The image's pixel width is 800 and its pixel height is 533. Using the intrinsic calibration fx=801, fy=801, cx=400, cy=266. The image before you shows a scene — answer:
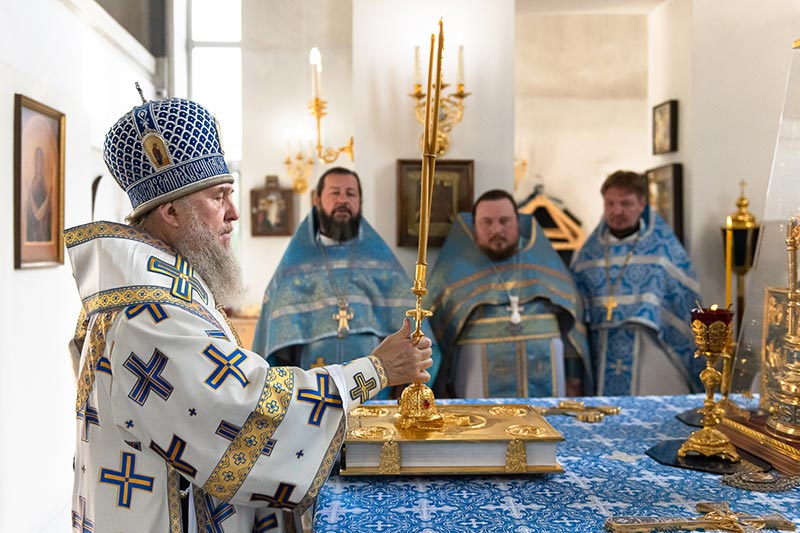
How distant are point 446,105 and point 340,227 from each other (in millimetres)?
1102

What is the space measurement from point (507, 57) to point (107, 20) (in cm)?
262

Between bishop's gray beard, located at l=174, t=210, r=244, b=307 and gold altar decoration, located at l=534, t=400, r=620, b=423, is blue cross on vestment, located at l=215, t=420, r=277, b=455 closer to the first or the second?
bishop's gray beard, located at l=174, t=210, r=244, b=307

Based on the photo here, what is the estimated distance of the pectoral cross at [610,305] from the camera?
14.9ft

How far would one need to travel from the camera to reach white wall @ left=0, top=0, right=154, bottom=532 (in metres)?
3.49

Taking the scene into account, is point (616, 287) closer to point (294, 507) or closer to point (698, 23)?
point (698, 23)

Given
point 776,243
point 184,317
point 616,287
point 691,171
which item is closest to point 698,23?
point 691,171

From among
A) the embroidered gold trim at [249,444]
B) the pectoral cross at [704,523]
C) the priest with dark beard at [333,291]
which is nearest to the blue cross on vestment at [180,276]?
the embroidered gold trim at [249,444]

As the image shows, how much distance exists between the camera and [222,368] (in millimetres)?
1629

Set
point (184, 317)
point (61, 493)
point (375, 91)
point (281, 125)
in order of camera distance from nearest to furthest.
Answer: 1. point (184, 317)
2. point (61, 493)
3. point (375, 91)
4. point (281, 125)

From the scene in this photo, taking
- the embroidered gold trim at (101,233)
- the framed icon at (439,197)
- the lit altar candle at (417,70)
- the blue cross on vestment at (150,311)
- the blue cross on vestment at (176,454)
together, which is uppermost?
the lit altar candle at (417,70)

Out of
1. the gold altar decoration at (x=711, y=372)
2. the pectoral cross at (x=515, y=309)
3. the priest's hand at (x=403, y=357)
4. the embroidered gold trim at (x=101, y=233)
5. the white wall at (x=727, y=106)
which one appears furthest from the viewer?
the white wall at (x=727, y=106)

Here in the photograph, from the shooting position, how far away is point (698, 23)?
509cm

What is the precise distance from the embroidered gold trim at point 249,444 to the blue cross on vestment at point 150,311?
253 millimetres

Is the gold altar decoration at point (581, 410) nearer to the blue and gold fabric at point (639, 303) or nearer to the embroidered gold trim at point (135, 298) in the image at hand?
the embroidered gold trim at point (135, 298)
